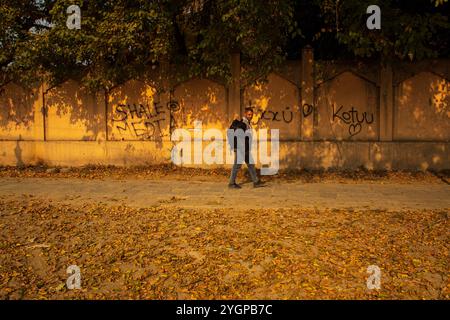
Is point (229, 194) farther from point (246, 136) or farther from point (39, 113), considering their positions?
point (39, 113)

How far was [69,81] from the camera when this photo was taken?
500 inches

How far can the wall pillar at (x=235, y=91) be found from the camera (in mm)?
12047

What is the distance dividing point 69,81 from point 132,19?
3.83 meters

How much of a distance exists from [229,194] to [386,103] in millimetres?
5174

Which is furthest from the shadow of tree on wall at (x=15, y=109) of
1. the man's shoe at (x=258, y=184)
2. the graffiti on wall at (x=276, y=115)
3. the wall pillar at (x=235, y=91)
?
the man's shoe at (x=258, y=184)

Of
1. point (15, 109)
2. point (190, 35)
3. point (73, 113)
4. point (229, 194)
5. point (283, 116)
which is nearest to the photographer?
point (229, 194)

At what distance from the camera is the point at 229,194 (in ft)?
30.2

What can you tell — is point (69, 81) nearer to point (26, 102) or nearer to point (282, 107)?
point (26, 102)

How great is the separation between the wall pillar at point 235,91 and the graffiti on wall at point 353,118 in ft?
8.14

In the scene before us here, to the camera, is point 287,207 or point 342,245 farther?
point 287,207

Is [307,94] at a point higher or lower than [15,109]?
higher

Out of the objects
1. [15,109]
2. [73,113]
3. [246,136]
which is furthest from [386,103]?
[15,109]

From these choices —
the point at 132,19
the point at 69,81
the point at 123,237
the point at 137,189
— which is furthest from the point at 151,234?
the point at 69,81

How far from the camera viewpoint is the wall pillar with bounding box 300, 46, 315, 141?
11859 mm
